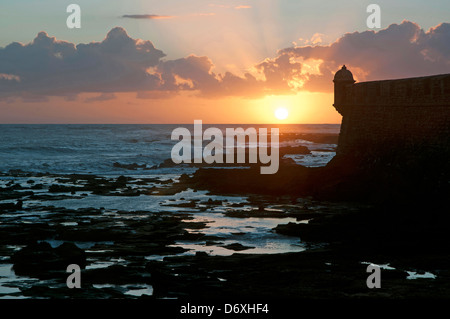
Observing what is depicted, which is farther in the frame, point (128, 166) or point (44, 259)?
point (128, 166)

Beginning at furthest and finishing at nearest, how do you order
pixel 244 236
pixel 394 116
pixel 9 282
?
pixel 394 116, pixel 244 236, pixel 9 282

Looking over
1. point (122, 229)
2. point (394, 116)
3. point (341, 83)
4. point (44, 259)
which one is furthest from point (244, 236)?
point (341, 83)

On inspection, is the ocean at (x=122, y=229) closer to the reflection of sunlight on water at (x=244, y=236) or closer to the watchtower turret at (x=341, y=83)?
the reflection of sunlight on water at (x=244, y=236)

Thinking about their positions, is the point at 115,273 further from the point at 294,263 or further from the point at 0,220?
the point at 0,220

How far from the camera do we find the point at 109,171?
44906 mm

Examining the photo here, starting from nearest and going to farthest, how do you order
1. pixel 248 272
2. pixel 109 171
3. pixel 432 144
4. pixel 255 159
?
pixel 248 272, pixel 432 144, pixel 109 171, pixel 255 159

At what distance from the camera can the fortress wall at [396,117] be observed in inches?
919

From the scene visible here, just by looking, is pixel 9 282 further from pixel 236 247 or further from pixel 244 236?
pixel 244 236

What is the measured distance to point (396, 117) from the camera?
2673 cm

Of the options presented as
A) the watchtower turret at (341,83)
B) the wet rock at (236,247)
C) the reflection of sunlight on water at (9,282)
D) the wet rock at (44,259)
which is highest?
the watchtower turret at (341,83)

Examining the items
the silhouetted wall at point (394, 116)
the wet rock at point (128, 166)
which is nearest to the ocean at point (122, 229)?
the silhouetted wall at point (394, 116)

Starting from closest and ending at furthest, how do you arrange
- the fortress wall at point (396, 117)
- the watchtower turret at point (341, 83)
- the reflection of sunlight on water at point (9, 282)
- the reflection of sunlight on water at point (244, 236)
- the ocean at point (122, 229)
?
the reflection of sunlight on water at point (9, 282) < the ocean at point (122, 229) < the reflection of sunlight on water at point (244, 236) < the fortress wall at point (396, 117) < the watchtower turret at point (341, 83)
